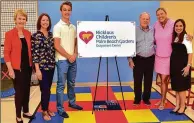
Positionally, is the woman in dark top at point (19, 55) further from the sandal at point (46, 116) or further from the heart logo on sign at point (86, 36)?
the heart logo on sign at point (86, 36)

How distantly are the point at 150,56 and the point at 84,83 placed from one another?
2162 mm

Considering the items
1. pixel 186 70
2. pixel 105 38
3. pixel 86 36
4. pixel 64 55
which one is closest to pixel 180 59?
pixel 186 70

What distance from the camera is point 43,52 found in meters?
3.53

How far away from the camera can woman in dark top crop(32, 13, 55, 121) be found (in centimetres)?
349

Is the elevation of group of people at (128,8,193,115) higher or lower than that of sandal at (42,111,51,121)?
higher

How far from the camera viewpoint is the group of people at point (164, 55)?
12.4ft

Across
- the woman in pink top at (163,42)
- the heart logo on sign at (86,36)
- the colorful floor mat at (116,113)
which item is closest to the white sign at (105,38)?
the heart logo on sign at (86,36)

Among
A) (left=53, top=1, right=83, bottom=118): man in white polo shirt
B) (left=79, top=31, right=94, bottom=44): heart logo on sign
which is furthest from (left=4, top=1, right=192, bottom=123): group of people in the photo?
→ (left=79, top=31, right=94, bottom=44): heart logo on sign

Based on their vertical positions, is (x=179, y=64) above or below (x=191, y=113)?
above

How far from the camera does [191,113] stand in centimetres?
405

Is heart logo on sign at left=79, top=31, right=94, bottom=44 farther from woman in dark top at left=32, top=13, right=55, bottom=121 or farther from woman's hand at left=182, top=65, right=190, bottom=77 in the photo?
woman's hand at left=182, top=65, right=190, bottom=77

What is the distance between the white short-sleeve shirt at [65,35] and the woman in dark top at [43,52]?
0.11m

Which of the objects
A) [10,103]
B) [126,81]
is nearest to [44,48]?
[10,103]

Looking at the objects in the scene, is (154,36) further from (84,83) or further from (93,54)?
(84,83)
